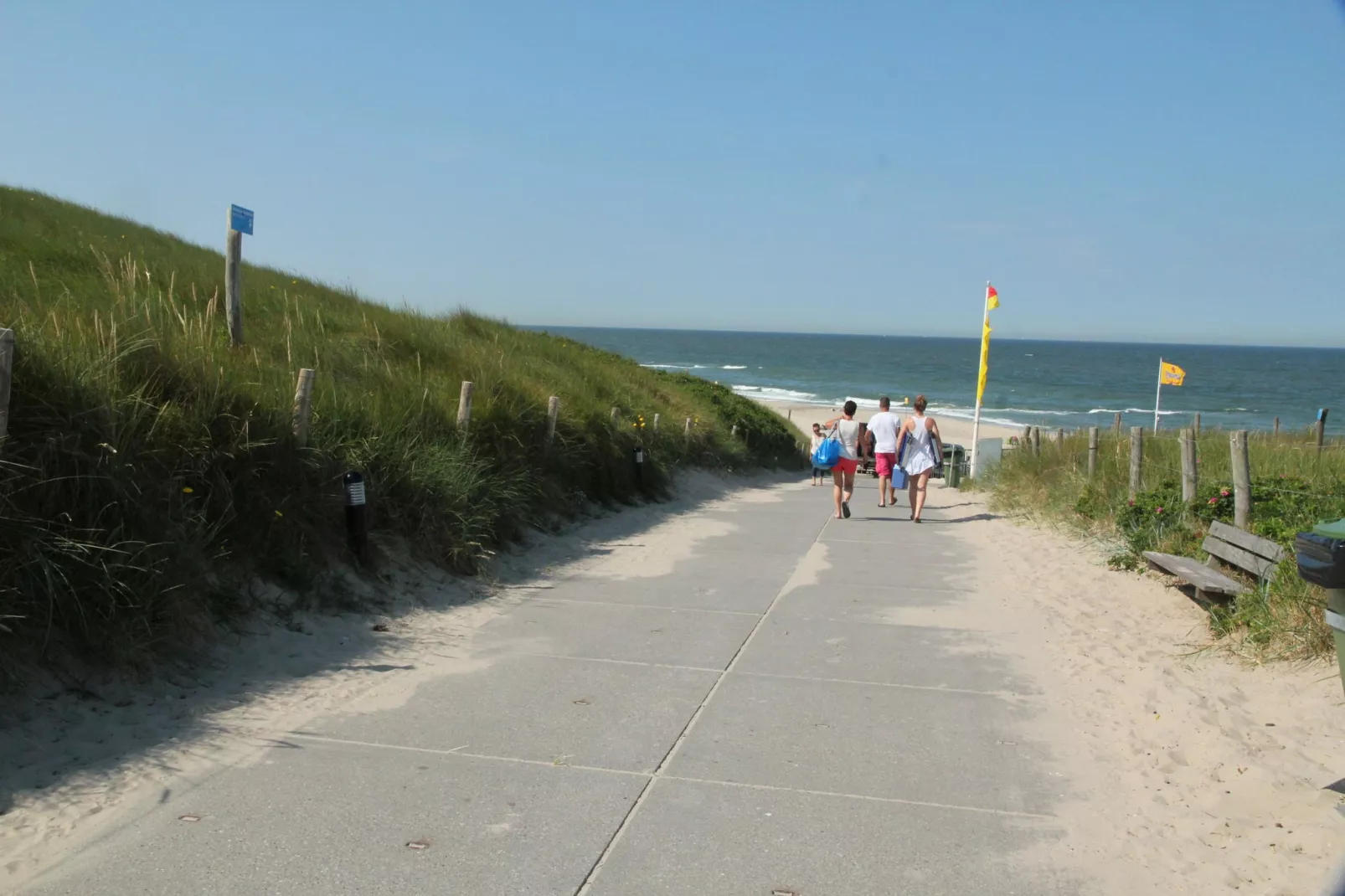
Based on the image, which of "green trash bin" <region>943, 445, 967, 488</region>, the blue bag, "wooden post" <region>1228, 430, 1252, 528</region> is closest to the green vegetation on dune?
the blue bag

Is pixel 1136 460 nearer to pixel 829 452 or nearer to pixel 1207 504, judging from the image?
pixel 1207 504

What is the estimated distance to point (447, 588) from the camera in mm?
8844

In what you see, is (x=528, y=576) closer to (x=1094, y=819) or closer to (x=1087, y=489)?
(x=1094, y=819)

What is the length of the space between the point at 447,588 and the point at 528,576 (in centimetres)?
114

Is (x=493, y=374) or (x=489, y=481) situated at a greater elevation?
(x=493, y=374)

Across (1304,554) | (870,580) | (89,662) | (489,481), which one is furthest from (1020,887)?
(489,481)

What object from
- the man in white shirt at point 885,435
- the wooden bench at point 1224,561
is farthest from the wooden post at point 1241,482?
the man in white shirt at point 885,435

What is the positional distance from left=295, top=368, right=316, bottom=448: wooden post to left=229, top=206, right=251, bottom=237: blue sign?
2.04 m

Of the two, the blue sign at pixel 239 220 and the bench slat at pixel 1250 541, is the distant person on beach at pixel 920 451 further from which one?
the blue sign at pixel 239 220

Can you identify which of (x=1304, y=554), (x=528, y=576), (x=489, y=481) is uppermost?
(x=1304, y=554)

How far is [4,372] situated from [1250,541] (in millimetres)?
7806

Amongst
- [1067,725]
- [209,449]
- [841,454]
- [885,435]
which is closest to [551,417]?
[841,454]

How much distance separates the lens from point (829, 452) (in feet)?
50.9

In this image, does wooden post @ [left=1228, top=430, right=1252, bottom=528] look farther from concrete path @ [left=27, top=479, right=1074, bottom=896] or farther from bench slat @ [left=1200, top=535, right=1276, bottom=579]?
concrete path @ [left=27, top=479, right=1074, bottom=896]
